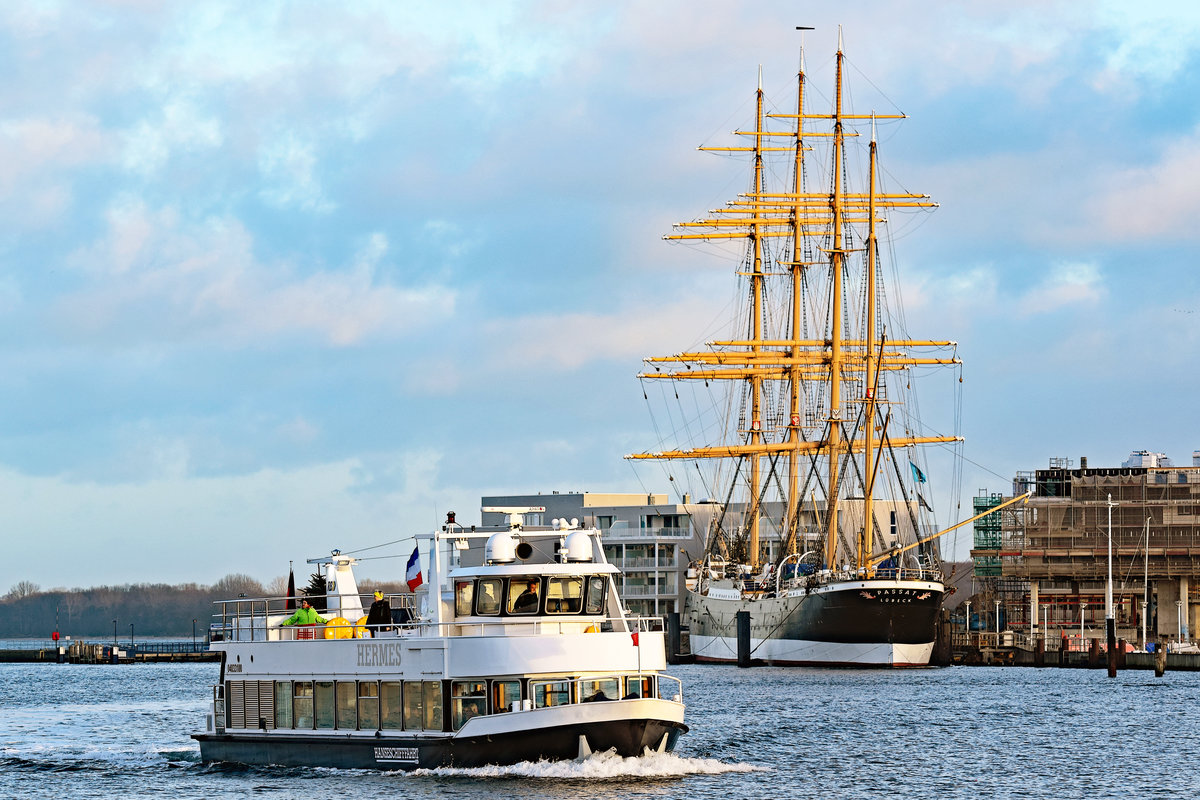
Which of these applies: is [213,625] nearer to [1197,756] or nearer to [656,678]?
[656,678]

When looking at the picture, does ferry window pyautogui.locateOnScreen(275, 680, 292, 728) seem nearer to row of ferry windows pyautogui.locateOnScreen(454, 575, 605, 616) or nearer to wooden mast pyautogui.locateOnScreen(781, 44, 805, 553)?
row of ferry windows pyautogui.locateOnScreen(454, 575, 605, 616)

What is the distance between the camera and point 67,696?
9600 centimetres

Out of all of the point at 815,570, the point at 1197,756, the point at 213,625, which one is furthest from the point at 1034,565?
the point at 213,625

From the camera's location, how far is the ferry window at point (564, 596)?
40969 mm

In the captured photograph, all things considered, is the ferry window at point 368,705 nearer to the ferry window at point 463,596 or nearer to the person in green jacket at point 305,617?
the ferry window at point 463,596

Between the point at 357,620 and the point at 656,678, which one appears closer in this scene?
the point at 656,678

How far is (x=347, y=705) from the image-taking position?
137ft

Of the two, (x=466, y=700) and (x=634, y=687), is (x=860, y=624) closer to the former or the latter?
(x=634, y=687)

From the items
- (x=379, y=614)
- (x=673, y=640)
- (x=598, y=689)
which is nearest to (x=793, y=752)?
(x=598, y=689)

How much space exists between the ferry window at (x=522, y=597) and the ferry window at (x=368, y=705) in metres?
3.89

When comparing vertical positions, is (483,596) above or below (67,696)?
above

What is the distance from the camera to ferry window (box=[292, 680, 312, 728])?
1687 inches

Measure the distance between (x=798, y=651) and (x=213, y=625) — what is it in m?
74.0

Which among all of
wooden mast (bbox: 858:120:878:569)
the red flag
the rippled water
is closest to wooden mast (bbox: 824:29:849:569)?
wooden mast (bbox: 858:120:878:569)
